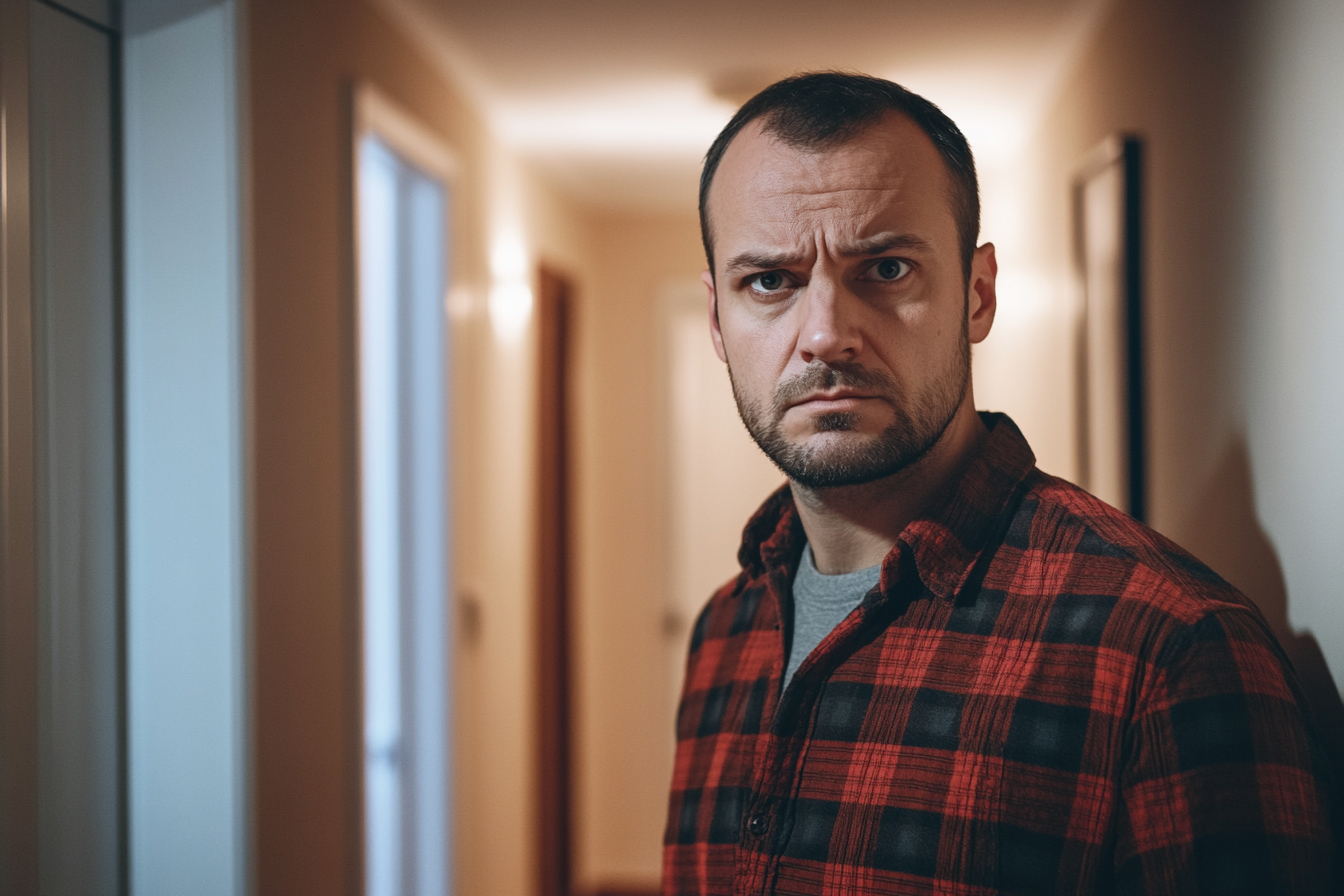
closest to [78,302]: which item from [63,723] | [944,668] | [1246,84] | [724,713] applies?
[63,723]

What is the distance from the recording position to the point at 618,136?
309 cm

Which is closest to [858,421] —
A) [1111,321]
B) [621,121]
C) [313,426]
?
[313,426]

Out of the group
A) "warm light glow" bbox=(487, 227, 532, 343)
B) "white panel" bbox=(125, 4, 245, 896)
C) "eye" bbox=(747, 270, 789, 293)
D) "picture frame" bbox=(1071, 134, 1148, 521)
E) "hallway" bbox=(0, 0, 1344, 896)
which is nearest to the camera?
"eye" bbox=(747, 270, 789, 293)

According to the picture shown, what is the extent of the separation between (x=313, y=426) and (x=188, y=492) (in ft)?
1.07

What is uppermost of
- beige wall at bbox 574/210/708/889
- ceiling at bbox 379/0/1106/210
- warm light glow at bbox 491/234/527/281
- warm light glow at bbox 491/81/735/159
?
warm light glow at bbox 491/81/735/159

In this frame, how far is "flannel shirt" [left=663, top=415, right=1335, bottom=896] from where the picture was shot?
70 cm

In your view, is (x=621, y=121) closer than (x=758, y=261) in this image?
No

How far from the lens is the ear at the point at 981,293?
100cm

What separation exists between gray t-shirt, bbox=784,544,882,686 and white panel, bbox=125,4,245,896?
0.82m

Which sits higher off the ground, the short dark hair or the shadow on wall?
the short dark hair

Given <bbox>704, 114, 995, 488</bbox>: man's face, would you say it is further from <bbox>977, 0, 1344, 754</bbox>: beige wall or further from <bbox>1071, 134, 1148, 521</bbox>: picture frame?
<bbox>1071, 134, 1148, 521</bbox>: picture frame

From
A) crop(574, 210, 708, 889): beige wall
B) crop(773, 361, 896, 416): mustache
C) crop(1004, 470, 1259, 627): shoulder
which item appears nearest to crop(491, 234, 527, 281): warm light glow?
crop(574, 210, 708, 889): beige wall

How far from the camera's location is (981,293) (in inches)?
40.1

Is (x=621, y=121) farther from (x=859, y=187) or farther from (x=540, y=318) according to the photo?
(x=859, y=187)
